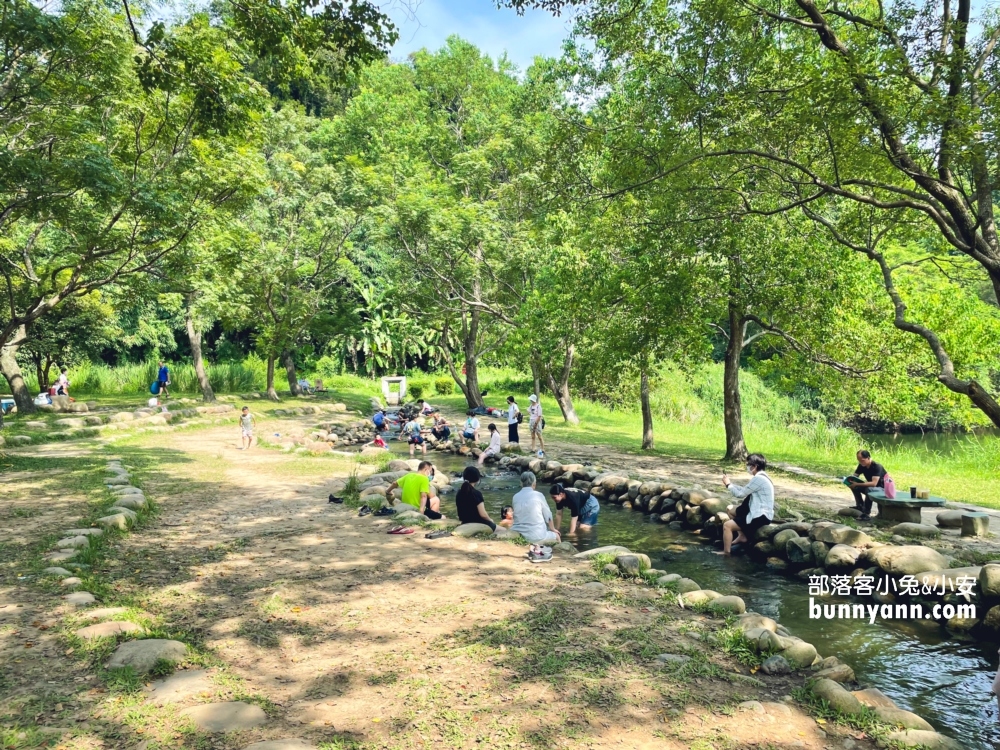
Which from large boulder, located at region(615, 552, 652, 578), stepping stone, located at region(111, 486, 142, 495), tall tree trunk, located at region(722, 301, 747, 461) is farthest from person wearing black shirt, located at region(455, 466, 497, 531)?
tall tree trunk, located at region(722, 301, 747, 461)

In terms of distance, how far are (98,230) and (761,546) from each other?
1301 cm

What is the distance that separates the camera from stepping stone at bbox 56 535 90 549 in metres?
6.67

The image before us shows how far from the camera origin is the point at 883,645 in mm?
6148

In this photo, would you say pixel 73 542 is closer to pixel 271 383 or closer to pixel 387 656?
pixel 387 656

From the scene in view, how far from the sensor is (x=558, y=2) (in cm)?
905

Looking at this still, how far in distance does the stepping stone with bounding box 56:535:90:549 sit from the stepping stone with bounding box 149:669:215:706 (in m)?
3.45

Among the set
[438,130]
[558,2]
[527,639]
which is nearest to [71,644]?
[527,639]

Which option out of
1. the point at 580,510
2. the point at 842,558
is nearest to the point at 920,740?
the point at 842,558

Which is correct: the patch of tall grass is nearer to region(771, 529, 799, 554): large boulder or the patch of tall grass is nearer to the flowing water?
the flowing water

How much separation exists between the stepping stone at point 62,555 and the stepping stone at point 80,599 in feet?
3.51

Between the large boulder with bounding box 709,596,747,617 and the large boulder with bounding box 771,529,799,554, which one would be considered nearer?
the large boulder with bounding box 709,596,747,617

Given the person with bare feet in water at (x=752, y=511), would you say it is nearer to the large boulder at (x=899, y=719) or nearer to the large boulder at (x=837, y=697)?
the large boulder at (x=837, y=697)

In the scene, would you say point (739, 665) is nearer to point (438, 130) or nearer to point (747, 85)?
point (747, 85)

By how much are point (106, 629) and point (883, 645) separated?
6.88 m
